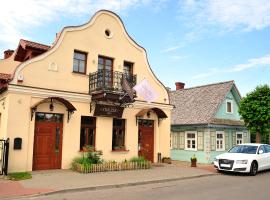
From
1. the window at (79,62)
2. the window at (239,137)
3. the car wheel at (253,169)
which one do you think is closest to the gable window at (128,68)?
the window at (79,62)

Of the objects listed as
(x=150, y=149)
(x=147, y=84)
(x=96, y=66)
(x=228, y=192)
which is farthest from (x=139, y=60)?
(x=228, y=192)

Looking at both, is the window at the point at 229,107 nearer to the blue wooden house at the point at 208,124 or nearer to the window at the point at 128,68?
the blue wooden house at the point at 208,124

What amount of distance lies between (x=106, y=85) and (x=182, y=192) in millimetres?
7749

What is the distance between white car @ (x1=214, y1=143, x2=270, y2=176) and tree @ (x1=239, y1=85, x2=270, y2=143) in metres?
5.26

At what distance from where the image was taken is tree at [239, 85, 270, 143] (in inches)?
890

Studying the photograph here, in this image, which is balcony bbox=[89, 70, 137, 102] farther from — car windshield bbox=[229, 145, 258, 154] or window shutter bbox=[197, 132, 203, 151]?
window shutter bbox=[197, 132, 203, 151]

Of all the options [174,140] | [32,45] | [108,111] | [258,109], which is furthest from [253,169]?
[32,45]

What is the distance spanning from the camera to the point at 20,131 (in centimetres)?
1450

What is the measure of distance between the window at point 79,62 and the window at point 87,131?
260cm

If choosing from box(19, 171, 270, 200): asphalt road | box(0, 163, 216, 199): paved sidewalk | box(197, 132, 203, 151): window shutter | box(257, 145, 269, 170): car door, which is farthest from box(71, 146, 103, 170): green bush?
box(197, 132, 203, 151): window shutter

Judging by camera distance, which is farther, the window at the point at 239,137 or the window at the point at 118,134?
the window at the point at 239,137

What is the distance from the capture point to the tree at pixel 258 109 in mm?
22594

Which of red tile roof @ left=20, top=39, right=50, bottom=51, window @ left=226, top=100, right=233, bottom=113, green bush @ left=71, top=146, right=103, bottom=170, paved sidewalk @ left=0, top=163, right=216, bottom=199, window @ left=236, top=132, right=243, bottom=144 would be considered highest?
red tile roof @ left=20, top=39, right=50, bottom=51

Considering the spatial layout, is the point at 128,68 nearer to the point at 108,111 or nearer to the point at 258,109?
the point at 108,111
